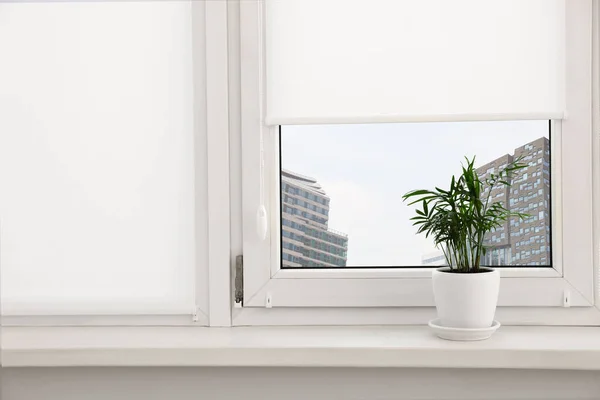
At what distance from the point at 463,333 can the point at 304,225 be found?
42cm

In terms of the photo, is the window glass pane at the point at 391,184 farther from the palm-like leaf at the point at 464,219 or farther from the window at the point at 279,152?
the palm-like leaf at the point at 464,219

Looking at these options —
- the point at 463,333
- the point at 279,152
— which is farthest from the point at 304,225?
the point at 463,333

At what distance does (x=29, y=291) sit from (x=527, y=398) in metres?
1.08

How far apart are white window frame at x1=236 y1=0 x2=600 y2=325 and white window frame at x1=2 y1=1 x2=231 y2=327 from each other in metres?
0.04

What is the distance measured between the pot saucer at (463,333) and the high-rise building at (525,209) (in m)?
0.20

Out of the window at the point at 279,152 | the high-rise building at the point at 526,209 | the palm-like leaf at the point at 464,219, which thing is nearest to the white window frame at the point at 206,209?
the window at the point at 279,152

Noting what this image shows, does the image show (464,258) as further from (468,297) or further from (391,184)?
(391,184)

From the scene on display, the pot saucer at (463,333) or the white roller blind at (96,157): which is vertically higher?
the white roller blind at (96,157)

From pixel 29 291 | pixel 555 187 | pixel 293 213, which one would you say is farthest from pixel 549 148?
pixel 29 291

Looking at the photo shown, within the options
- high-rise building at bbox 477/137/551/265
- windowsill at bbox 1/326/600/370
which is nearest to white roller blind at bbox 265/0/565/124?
high-rise building at bbox 477/137/551/265

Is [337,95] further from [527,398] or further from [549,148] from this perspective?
[527,398]

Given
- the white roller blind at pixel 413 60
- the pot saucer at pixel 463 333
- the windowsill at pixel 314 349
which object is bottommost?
the windowsill at pixel 314 349

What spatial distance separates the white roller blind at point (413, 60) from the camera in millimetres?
1308

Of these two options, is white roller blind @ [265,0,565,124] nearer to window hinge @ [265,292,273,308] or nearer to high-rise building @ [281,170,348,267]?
high-rise building @ [281,170,348,267]
